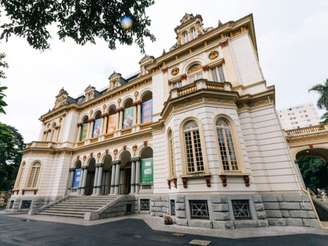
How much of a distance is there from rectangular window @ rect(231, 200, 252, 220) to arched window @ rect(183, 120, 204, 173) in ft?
7.75

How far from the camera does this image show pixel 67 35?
17.7 feet

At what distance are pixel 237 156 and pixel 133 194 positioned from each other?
9.44 meters

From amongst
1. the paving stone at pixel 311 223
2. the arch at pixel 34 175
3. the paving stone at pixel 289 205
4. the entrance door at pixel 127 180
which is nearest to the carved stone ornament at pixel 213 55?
the paving stone at pixel 289 205

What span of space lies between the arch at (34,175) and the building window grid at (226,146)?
21.3 metres

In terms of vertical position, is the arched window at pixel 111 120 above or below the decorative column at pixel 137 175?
above

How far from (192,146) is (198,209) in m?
3.39

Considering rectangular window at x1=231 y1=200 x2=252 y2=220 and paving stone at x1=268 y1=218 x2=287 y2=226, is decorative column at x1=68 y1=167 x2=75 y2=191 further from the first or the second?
paving stone at x1=268 y1=218 x2=287 y2=226

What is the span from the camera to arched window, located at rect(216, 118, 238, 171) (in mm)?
9711

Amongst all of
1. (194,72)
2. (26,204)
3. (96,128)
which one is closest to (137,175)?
(96,128)

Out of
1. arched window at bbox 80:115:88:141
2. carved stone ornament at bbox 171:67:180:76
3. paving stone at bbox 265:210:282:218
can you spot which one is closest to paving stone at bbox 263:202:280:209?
paving stone at bbox 265:210:282:218

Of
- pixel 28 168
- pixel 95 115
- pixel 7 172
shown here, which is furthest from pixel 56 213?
pixel 7 172

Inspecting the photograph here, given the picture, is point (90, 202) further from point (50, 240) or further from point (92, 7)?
point (92, 7)

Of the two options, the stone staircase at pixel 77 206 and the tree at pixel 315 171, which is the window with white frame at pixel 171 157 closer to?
the stone staircase at pixel 77 206

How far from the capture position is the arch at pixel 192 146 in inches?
383
